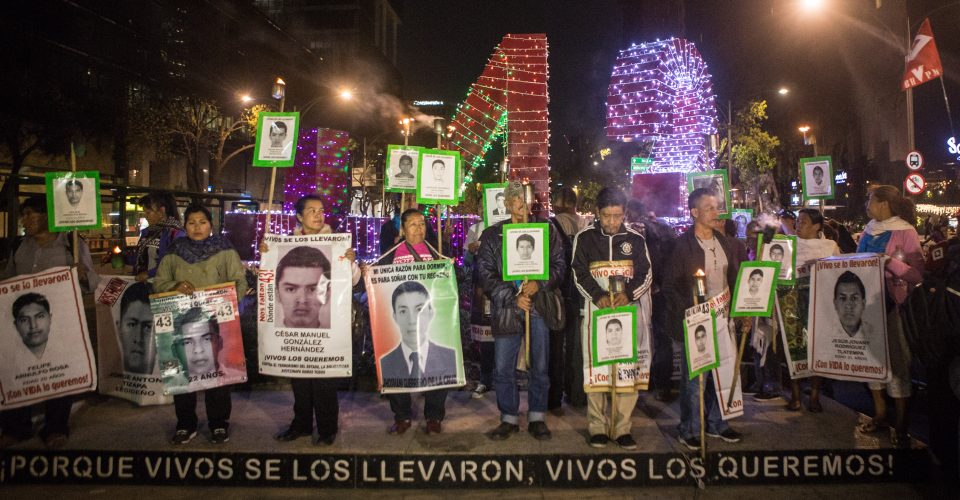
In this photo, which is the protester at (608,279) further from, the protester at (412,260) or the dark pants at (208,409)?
the dark pants at (208,409)

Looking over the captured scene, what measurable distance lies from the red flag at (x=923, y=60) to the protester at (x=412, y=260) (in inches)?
513

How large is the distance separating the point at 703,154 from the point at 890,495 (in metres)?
8.72

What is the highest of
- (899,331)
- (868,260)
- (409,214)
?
(409,214)

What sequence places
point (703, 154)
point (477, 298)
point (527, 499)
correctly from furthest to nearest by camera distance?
1. point (703, 154)
2. point (477, 298)
3. point (527, 499)

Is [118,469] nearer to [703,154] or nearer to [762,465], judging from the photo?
[762,465]

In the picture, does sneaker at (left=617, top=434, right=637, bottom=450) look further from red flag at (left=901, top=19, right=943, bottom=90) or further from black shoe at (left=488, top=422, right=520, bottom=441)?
red flag at (left=901, top=19, right=943, bottom=90)

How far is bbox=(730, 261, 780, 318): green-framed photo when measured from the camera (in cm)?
466

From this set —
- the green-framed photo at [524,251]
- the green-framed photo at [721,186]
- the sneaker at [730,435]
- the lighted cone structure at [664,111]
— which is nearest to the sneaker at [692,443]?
the sneaker at [730,435]

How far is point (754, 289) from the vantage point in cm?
469

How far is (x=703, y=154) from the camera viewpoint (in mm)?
11922

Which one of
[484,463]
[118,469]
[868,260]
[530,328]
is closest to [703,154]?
[868,260]

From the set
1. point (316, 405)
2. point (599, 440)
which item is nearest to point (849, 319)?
point (599, 440)

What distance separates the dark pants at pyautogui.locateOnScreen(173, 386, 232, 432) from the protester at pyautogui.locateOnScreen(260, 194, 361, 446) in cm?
50

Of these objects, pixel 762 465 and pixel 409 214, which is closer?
pixel 762 465
